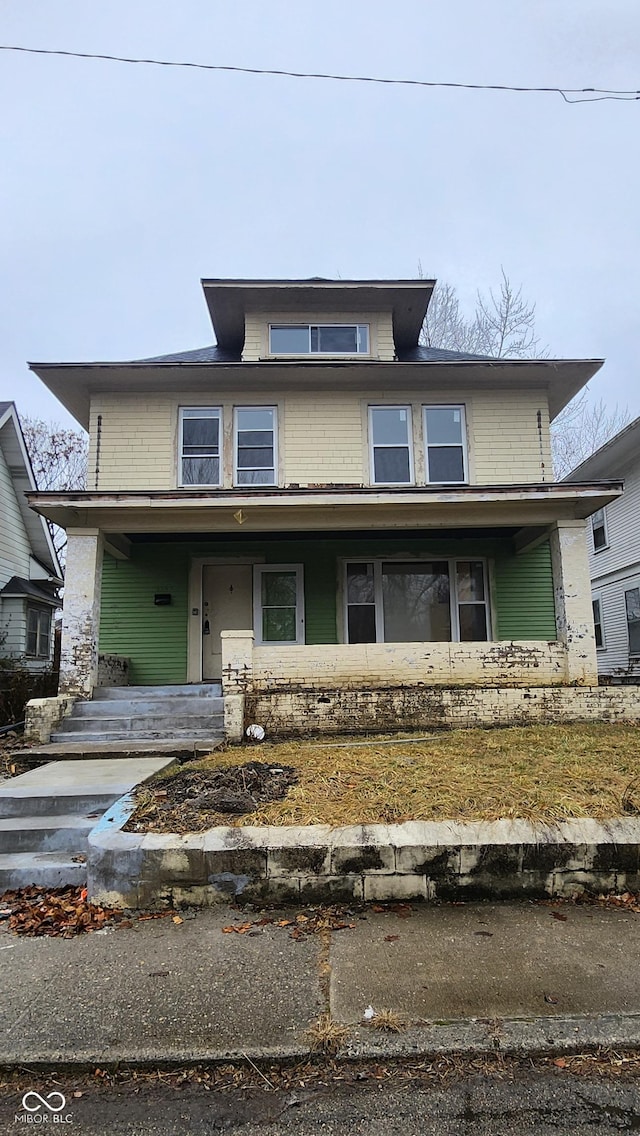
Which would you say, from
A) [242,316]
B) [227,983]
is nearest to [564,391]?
[242,316]

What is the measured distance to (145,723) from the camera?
25.8 ft

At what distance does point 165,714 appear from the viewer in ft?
26.9

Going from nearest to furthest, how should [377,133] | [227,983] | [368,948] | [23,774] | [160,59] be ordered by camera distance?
[227,983] < [368,948] < [23,774] < [160,59] < [377,133]

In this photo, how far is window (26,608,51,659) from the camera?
15562 millimetres

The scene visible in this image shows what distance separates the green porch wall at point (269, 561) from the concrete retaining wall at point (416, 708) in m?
3.29

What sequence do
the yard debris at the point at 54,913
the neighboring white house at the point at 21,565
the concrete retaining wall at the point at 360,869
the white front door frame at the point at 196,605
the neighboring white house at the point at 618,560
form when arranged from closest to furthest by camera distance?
1. the yard debris at the point at 54,913
2. the concrete retaining wall at the point at 360,869
3. the white front door frame at the point at 196,605
4. the neighboring white house at the point at 21,565
5. the neighboring white house at the point at 618,560

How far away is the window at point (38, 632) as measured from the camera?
1556 cm

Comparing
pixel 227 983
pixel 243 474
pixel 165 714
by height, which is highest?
pixel 243 474

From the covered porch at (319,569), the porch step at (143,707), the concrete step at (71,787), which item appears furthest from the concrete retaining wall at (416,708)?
the concrete step at (71,787)

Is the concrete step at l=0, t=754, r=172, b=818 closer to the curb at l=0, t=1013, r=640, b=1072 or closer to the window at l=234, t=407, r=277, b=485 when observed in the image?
the curb at l=0, t=1013, r=640, b=1072

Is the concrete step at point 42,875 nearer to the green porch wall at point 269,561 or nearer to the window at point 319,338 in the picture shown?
the green porch wall at point 269,561

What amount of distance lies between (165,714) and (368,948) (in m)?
5.58

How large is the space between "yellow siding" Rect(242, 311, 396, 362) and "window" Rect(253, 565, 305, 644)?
13.4ft

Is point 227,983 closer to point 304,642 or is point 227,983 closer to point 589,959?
point 589,959
